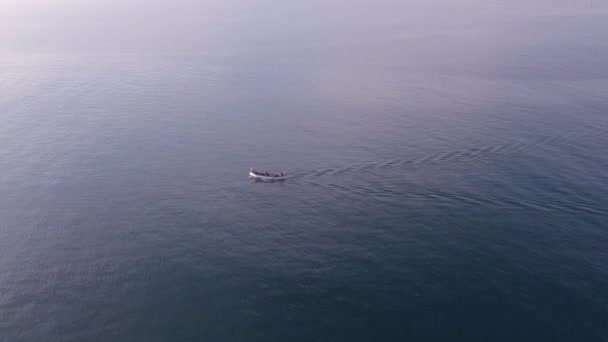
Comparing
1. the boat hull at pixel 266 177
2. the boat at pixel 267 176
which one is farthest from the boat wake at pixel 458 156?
the boat hull at pixel 266 177

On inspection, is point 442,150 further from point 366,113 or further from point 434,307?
point 434,307

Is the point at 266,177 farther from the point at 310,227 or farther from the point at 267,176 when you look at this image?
the point at 310,227

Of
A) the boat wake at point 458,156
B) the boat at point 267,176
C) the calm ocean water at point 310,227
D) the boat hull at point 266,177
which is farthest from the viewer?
the boat wake at point 458,156

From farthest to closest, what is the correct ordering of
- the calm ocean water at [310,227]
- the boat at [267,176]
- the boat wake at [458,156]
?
1. the boat wake at [458,156]
2. the boat at [267,176]
3. the calm ocean water at [310,227]

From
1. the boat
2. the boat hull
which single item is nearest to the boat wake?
the boat

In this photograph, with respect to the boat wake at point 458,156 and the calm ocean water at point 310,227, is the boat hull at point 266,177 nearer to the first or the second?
the calm ocean water at point 310,227

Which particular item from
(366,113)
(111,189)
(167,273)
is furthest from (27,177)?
(366,113)

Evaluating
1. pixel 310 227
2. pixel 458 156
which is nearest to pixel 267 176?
pixel 310 227

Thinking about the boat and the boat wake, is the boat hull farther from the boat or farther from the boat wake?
the boat wake
